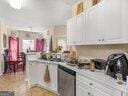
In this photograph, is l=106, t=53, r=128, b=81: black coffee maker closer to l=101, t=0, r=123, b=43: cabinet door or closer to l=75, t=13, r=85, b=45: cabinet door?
l=101, t=0, r=123, b=43: cabinet door

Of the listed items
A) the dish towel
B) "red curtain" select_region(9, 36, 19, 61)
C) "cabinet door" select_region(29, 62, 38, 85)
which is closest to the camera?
the dish towel

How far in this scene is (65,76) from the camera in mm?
3500

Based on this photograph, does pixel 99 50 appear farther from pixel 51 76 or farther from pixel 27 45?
pixel 27 45

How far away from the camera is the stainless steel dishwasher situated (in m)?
3.09

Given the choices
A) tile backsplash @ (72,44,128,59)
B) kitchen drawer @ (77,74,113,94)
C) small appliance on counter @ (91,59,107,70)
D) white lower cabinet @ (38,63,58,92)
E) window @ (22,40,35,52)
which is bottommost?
white lower cabinet @ (38,63,58,92)

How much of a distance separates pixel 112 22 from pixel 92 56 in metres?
1.35

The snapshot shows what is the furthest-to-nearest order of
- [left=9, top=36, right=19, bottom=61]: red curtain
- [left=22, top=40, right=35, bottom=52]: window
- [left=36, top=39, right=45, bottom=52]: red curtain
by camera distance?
[left=36, top=39, right=45, bottom=52]: red curtain → [left=22, top=40, right=35, bottom=52]: window → [left=9, top=36, right=19, bottom=61]: red curtain

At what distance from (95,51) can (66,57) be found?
1.31m

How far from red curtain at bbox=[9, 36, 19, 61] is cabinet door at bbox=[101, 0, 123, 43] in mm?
7725

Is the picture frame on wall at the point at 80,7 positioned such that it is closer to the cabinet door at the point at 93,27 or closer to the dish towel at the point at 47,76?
the cabinet door at the point at 93,27

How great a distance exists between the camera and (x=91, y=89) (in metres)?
2.41

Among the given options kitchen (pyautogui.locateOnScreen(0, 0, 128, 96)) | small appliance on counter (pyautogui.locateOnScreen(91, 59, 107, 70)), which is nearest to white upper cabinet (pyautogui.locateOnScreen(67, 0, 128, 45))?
kitchen (pyautogui.locateOnScreen(0, 0, 128, 96))

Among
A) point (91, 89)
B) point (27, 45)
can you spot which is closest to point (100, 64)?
point (91, 89)

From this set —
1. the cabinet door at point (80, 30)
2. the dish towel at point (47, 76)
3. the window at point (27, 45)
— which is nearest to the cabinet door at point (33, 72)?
the dish towel at point (47, 76)
